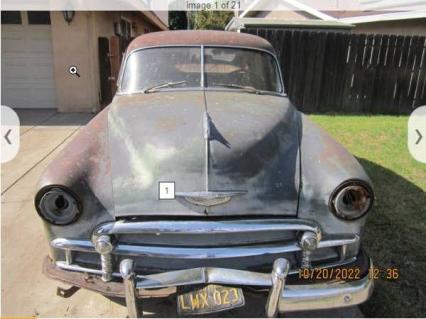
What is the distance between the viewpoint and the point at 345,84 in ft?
35.2

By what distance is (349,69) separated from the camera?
35.0 feet

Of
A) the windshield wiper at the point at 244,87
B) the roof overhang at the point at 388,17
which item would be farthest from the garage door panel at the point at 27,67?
the roof overhang at the point at 388,17

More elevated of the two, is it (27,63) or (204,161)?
(204,161)

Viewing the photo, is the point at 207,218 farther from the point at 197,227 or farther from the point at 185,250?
the point at 185,250

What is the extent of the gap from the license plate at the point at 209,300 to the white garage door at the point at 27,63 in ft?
30.3

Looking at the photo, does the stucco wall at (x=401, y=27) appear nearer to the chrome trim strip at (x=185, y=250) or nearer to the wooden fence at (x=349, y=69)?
the wooden fence at (x=349, y=69)

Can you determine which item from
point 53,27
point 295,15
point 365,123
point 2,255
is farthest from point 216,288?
point 295,15

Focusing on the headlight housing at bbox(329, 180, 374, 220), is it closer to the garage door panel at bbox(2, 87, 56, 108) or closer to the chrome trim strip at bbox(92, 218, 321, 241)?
the chrome trim strip at bbox(92, 218, 321, 241)

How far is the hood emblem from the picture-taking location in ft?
7.82

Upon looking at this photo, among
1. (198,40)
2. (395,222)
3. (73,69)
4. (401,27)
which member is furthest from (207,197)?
(401,27)

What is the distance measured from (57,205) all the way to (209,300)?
3.65 feet

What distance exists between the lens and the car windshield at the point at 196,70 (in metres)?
3.67

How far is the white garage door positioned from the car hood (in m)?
8.20

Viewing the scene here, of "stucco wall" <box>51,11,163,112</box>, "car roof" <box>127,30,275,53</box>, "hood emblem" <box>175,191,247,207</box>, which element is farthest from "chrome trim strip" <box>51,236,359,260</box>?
"stucco wall" <box>51,11,163,112</box>
